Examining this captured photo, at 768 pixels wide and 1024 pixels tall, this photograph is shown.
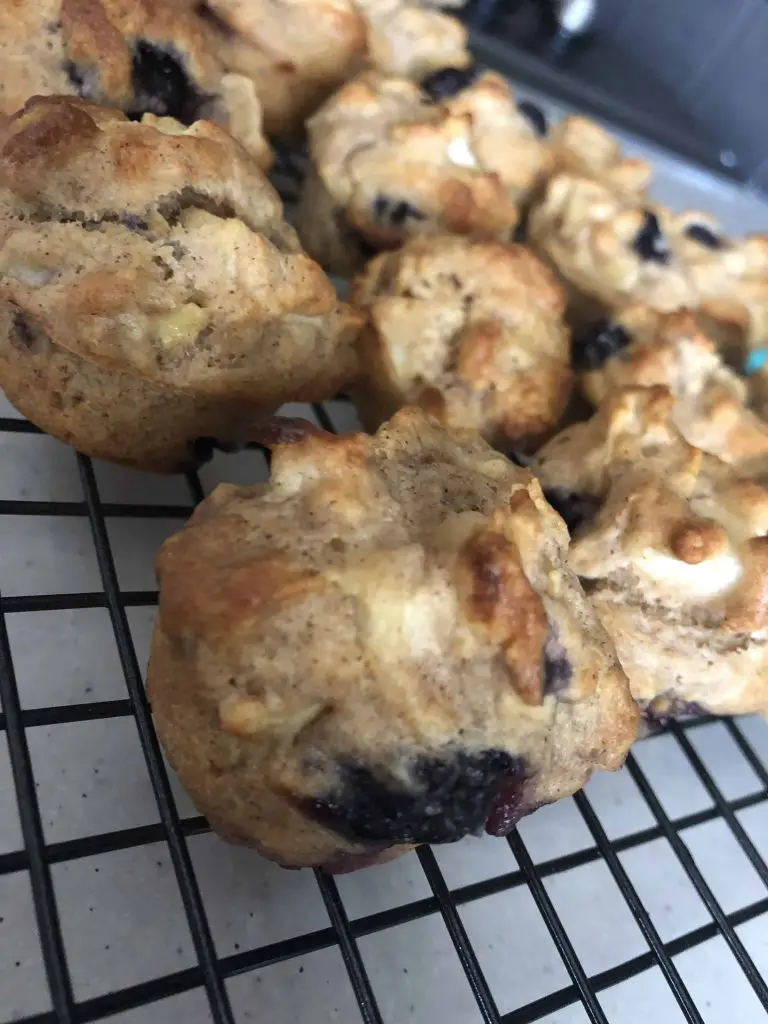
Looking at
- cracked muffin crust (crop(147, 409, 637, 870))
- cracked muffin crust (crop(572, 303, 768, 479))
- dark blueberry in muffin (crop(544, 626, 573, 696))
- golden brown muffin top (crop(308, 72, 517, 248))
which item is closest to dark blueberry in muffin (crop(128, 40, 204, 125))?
golden brown muffin top (crop(308, 72, 517, 248))

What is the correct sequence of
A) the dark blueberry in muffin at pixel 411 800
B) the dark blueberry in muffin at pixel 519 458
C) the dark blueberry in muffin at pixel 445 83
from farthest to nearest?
the dark blueberry in muffin at pixel 445 83 < the dark blueberry in muffin at pixel 519 458 < the dark blueberry in muffin at pixel 411 800

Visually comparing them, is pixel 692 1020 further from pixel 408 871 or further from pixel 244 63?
pixel 244 63

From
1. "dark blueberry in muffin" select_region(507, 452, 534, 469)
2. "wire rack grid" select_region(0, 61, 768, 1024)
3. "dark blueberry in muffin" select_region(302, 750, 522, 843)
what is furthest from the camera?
"dark blueberry in muffin" select_region(507, 452, 534, 469)

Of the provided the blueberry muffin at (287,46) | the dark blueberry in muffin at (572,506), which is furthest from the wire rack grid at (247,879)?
the blueberry muffin at (287,46)

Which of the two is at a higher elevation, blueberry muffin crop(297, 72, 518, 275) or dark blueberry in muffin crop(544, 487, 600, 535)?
blueberry muffin crop(297, 72, 518, 275)

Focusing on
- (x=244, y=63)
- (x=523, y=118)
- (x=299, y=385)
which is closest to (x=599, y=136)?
(x=523, y=118)

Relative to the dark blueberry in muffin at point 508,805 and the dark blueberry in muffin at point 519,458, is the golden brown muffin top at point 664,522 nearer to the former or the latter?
the dark blueberry in muffin at point 519,458

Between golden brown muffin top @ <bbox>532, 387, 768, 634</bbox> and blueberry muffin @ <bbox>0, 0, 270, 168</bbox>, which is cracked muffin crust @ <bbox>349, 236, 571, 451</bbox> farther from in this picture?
blueberry muffin @ <bbox>0, 0, 270, 168</bbox>
